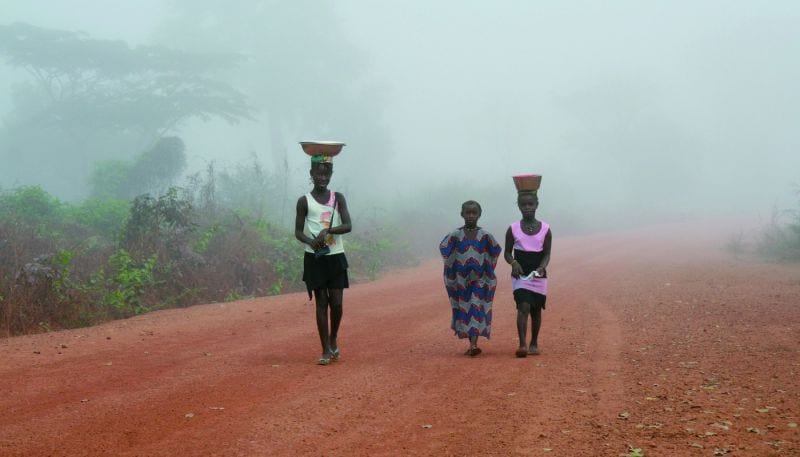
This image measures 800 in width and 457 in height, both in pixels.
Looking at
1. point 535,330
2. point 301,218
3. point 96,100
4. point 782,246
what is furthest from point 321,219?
point 96,100

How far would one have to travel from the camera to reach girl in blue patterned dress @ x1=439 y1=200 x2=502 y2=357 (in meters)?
7.81

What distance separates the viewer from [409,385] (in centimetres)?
627

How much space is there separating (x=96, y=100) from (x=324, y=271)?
1299 inches

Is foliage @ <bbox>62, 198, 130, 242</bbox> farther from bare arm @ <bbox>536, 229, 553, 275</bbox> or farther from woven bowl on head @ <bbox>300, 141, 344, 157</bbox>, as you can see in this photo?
bare arm @ <bbox>536, 229, 553, 275</bbox>

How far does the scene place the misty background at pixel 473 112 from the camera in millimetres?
40500

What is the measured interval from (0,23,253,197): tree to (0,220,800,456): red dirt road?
28.2 m

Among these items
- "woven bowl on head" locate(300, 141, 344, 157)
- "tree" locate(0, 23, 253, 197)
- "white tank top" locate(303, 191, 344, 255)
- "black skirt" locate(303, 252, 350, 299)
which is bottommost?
"black skirt" locate(303, 252, 350, 299)

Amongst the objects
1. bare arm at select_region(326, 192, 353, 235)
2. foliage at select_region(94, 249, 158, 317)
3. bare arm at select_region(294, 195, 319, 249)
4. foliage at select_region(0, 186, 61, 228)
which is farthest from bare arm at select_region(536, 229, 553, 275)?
foliage at select_region(0, 186, 61, 228)

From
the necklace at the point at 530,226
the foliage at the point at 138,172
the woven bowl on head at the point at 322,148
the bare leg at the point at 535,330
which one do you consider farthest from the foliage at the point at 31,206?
the bare leg at the point at 535,330

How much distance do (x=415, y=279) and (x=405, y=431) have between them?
38.4 feet

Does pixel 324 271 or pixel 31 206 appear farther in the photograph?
pixel 31 206

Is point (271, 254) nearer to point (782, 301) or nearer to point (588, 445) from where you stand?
point (782, 301)

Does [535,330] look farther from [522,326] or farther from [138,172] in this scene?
[138,172]

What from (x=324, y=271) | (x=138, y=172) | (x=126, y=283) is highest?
(x=138, y=172)
